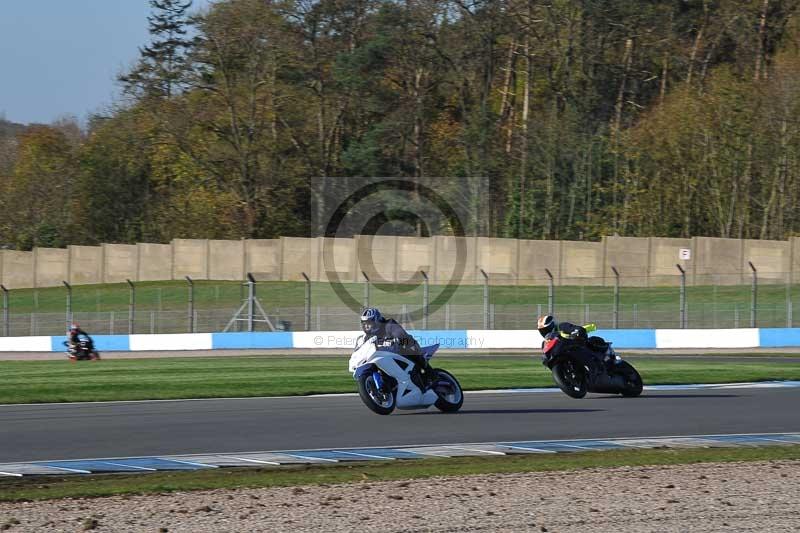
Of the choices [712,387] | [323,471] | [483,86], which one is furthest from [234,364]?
[483,86]

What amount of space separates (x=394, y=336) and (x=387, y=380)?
0.61 m

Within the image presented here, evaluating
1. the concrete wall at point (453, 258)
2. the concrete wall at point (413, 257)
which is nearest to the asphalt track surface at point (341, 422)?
the concrete wall at point (453, 258)

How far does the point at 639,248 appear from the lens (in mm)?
46406

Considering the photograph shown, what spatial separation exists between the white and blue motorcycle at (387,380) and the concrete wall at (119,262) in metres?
44.3

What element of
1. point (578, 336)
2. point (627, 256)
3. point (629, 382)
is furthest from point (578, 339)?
point (627, 256)

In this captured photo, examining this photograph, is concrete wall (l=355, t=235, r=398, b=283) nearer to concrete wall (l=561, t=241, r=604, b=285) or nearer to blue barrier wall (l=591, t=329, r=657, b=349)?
concrete wall (l=561, t=241, r=604, b=285)

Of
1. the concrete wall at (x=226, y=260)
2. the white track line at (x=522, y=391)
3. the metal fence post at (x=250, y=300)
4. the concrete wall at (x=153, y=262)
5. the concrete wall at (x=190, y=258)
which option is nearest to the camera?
the white track line at (x=522, y=391)

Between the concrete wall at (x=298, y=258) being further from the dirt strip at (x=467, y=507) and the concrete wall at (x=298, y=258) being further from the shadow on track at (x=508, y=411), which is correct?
the dirt strip at (x=467, y=507)

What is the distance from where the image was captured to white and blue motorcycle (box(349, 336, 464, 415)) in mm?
15289

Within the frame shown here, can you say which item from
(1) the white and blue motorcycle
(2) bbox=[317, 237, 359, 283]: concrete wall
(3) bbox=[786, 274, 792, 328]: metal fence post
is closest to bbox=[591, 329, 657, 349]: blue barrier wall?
(3) bbox=[786, 274, 792, 328]: metal fence post

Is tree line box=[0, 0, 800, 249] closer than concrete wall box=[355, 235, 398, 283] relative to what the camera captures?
No

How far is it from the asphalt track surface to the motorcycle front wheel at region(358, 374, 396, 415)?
0.47 ft

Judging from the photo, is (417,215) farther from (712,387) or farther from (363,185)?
(712,387)

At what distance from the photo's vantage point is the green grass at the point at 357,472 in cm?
1020
